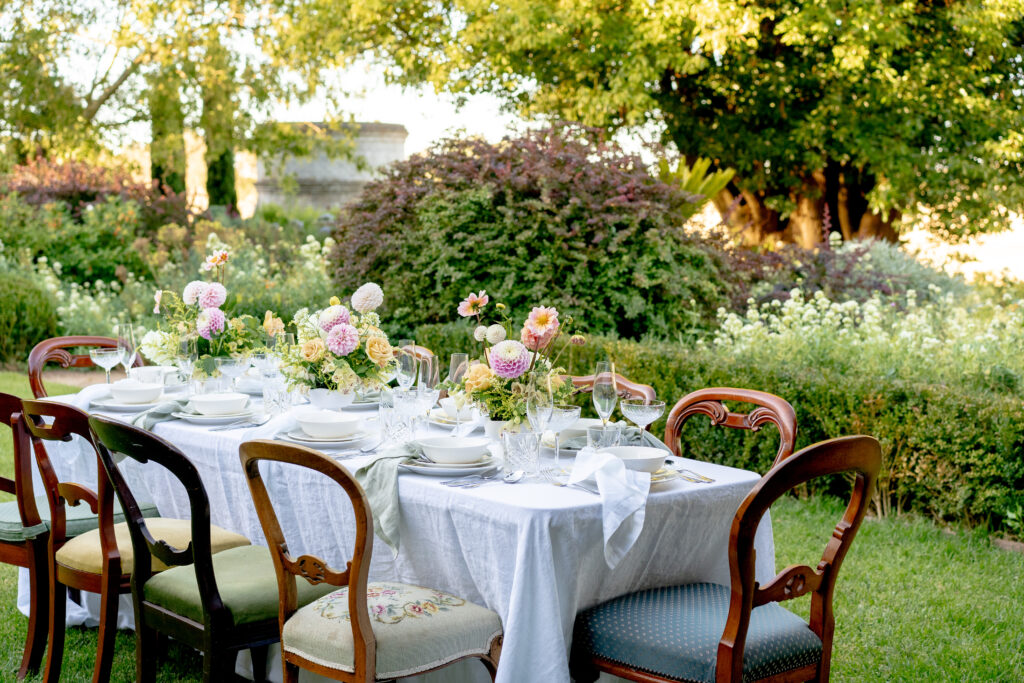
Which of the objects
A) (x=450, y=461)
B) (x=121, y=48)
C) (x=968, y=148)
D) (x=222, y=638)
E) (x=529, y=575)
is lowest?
(x=222, y=638)

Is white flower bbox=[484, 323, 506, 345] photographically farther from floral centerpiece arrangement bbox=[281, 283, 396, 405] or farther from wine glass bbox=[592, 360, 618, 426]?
floral centerpiece arrangement bbox=[281, 283, 396, 405]

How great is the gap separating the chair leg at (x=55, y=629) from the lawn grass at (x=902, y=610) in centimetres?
18

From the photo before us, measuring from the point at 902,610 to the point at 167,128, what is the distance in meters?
16.5

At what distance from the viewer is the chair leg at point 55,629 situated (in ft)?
10.9

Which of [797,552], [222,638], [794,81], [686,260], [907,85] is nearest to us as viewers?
[222,638]

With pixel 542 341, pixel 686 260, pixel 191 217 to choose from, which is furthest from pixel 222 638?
pixel 191 217

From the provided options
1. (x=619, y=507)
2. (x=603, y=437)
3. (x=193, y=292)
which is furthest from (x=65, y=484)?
(x=619, y=507)

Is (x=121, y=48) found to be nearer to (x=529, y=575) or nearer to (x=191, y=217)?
(x=191, y=217)

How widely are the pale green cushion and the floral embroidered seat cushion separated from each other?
2.20 feet

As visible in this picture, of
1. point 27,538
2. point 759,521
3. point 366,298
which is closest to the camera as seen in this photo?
point 759,521

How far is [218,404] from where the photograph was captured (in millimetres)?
3668

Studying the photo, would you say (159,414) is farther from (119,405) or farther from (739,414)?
(739,414)

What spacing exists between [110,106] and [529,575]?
18.6 m

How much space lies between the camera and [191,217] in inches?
603
